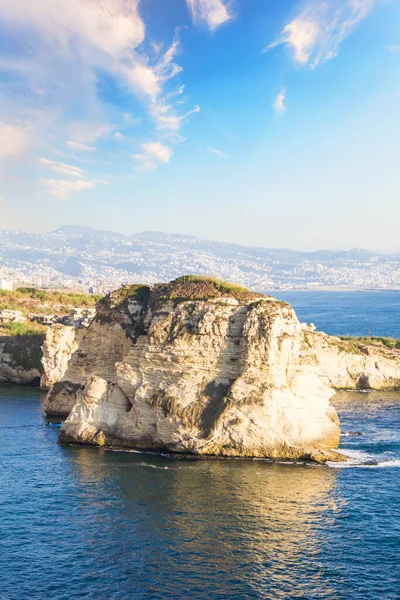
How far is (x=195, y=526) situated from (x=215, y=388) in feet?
41.2

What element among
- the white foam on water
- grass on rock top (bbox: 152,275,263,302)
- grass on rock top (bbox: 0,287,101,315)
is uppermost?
grass on rock top (bbox: 152,275,263,302)

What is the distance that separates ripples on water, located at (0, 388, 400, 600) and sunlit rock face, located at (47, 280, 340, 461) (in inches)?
68.3

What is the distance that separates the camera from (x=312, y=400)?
37875mm

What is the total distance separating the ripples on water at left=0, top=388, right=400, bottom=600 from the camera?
70.1 feet

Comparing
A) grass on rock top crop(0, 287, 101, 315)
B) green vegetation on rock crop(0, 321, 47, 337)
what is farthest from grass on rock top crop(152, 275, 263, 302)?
grass on rock top crop(0, 287, 101, 315)

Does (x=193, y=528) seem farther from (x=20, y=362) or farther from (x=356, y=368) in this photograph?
(x=20, y=362)

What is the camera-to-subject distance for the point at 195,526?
26422 mm

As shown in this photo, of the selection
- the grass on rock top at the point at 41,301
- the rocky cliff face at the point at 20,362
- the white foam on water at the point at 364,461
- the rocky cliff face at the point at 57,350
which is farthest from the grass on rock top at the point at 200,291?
the grass on rock top at the point at 41,301

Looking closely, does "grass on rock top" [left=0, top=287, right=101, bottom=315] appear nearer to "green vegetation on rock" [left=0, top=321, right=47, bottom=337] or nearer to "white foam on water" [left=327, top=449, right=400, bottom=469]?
"green vegetation on rock" [left=0, top=321, right=47, bottom=337]

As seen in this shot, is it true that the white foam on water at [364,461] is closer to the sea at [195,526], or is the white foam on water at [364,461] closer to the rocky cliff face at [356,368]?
the sea at [195,526]

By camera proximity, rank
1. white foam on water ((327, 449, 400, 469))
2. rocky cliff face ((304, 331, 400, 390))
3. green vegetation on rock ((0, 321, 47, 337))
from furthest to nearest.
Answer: green vegetation on rock ((0, 321, 47, 337)) → rocky cliff face ((304, 331, 400, 390)) → white foam on water ((327, 449, 400, 469))

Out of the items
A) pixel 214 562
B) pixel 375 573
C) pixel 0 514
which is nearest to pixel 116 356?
pixel 0 514

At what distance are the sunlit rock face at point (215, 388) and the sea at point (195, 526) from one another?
1597mm

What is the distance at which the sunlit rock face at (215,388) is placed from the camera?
36.3 metres
